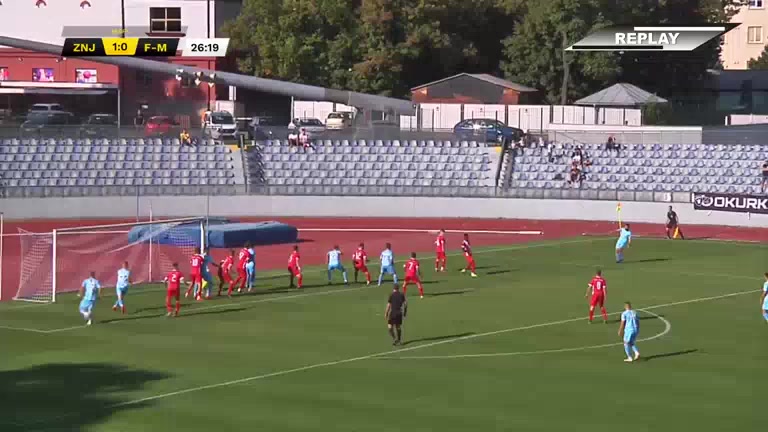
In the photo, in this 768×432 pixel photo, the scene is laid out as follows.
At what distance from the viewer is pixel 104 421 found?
23984 millimetres

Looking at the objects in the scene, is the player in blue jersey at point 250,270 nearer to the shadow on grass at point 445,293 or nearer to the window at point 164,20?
the shadow on grass at point 445,293

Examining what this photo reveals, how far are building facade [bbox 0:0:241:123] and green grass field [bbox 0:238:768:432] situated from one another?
46.0m

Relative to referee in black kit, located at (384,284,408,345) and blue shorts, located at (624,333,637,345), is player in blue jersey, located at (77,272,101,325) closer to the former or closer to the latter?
referee in black kit, located at (384,284,408,345)

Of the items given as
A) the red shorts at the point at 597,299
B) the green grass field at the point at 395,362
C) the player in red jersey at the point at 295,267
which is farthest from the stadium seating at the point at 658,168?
the red shorts at the point at 597,299

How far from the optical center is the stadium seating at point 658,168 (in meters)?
62.4

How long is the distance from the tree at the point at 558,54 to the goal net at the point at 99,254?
4578 centimetres

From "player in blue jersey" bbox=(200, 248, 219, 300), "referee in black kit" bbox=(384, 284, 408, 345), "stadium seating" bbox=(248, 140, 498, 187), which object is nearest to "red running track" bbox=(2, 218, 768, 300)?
"stadium seating" bbox=(248, 140, 498, 187)

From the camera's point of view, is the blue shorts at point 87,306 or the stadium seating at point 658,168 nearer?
the blue shorts at point 87,306

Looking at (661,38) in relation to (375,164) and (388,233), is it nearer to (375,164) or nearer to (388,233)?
(388,233)

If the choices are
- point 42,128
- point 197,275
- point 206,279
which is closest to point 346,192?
point 42,128

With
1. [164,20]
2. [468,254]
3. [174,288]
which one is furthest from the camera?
[164,20]

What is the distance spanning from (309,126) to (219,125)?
21.7 ft

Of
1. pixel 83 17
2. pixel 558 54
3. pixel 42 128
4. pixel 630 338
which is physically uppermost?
pixel 83 17

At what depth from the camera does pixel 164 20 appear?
8912cm
